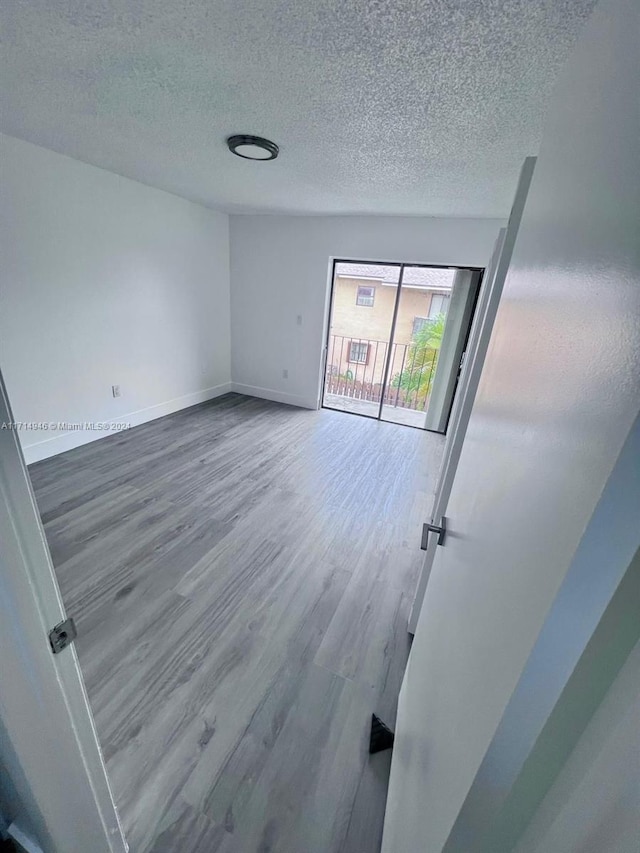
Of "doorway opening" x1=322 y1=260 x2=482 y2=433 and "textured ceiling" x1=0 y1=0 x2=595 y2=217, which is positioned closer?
"textured ceiling" x1=0 y1=0 x2=595 y2=217

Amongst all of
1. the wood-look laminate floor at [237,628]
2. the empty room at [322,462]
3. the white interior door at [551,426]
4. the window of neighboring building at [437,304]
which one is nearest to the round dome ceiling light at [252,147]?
the empty room at [322,462]

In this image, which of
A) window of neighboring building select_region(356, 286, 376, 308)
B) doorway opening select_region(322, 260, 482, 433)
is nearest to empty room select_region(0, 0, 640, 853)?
doorway opening select_region(322, 260, 482, 433)

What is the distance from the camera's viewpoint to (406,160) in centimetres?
205

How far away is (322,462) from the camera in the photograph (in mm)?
3301

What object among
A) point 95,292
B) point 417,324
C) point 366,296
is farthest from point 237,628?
point 366,296

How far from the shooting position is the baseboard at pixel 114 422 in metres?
2.88

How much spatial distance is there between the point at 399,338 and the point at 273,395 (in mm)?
1999

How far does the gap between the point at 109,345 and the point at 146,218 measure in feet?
4.29

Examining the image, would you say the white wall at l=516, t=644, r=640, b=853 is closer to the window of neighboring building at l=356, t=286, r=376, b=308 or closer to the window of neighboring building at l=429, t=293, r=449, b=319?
the window of neighboring building at l=429, t=293, r=449, b=319

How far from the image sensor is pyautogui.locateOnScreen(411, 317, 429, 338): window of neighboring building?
4641 millimetres

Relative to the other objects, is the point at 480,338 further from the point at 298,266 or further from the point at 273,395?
the point at 273,395

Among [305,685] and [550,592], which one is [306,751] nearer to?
[305,685]

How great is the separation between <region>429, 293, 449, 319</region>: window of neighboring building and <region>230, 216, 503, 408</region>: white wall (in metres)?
0.88

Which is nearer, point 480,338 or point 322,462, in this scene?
point 480,338
